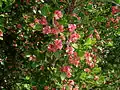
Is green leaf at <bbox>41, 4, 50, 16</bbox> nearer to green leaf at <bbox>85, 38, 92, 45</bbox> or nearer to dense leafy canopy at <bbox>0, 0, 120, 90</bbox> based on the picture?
dense leafy canopy at <bbox>0, 0, 120, 90</bbox>

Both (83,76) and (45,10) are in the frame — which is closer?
(45,10)

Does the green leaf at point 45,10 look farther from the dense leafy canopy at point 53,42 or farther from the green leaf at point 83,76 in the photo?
the green leaf at point 83,76

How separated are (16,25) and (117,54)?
1.95 m

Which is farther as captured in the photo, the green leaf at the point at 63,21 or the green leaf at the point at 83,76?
the green leaf at the point at 83,76

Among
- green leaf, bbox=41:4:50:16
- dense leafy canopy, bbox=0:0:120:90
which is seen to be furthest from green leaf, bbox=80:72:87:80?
green leaf, bbox=41:4:50:16

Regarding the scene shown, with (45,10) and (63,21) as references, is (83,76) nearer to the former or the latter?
(63,21)

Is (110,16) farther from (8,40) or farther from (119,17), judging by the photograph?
(8,40)

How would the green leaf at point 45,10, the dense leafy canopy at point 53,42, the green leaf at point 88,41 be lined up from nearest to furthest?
the green leaf at point 45,10 < the dense leafy canopy at point 53,42 < the green leaf at point 88,41

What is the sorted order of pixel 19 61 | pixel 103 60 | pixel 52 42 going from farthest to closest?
pixel 103 60, pixel 19 61, pixel 52 42

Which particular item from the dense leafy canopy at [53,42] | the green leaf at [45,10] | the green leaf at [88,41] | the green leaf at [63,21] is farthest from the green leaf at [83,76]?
the green leaf at [45,10]

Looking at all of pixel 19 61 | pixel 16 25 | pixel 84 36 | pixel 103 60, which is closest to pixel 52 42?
pixel 84 36

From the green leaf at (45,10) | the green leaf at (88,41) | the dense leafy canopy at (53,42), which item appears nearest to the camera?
the green leaf at (45,10)

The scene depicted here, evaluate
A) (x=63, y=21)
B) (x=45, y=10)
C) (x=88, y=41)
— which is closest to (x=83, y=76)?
(x=88, y=41)

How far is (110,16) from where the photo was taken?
456cm
